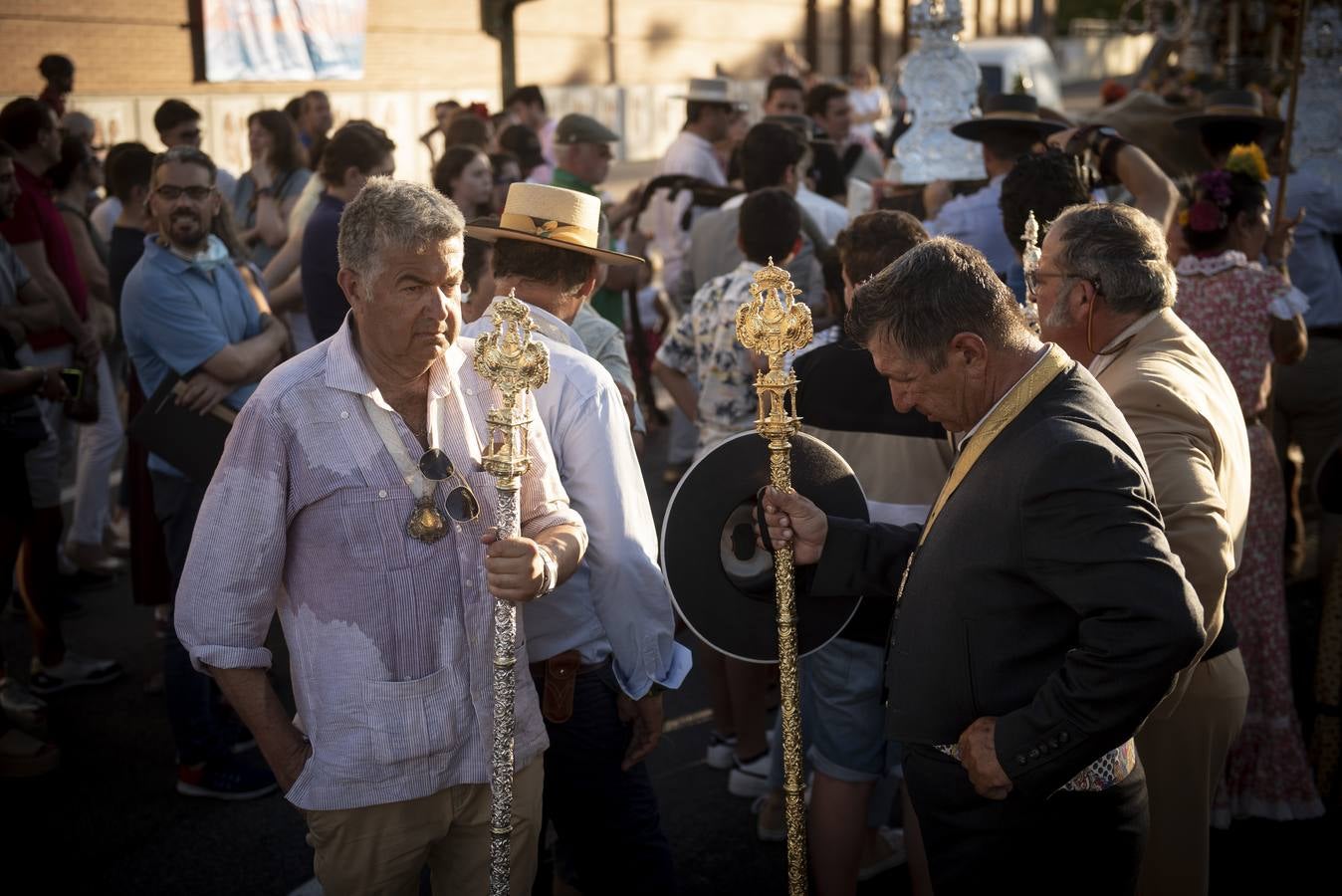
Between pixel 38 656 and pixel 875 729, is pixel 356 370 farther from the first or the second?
pixel 38 656

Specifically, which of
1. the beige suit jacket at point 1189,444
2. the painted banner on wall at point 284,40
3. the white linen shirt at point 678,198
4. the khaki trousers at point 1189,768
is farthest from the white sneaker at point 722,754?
the painted banner on wall at point 284,40

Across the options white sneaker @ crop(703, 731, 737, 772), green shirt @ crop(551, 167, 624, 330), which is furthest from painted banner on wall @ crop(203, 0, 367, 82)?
white sneaker @ crop(703, 731, 737, 772)

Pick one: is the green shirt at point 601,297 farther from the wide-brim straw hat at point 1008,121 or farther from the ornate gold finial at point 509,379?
the ornate gold finial at point 509,379

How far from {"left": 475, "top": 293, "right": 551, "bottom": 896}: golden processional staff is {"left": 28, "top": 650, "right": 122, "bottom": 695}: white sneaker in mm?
3634

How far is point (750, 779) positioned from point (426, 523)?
2499 mm

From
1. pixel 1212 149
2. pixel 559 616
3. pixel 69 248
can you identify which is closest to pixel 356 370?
pixel 559 616

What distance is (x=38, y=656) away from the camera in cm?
552

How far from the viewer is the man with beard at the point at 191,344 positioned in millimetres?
4473

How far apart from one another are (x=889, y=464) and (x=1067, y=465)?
4.35 ft

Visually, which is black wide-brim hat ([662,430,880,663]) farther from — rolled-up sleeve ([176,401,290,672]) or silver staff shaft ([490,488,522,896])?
rolled-up sleeve ([176,401,290,672])

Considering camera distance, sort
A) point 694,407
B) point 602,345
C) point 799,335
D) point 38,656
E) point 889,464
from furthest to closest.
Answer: point 38,656, point 694,407, point 602,345, point 889,464, point 799,335

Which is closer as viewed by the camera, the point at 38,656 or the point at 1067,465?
the point at 1067,465

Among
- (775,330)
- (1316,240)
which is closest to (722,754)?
(775,330)

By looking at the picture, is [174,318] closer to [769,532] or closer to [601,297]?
[769,532]
